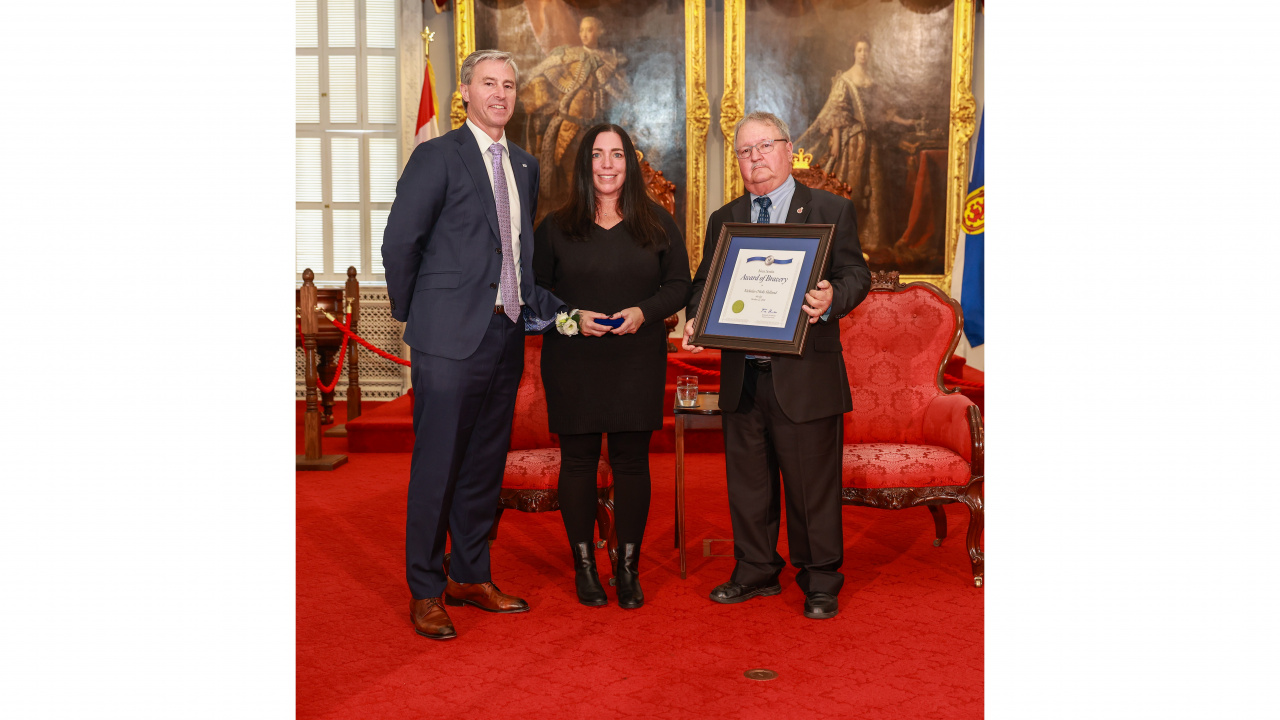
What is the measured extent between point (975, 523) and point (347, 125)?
7.38 meters

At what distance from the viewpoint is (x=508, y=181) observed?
9.95 feet

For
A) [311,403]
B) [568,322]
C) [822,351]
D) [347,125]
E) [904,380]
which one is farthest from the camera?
[347,125]

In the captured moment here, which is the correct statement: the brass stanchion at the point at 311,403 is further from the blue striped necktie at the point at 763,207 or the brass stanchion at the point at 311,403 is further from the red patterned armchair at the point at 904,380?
the blue striped necktie at the point at 763,207

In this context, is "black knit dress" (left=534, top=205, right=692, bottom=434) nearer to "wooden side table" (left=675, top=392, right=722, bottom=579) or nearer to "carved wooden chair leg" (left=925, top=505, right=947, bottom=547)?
"wooden side table" (left=675, top=392, right=722, bottom=579)

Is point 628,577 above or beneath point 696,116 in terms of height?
beneath

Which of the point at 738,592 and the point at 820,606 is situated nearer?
the point at 820,606

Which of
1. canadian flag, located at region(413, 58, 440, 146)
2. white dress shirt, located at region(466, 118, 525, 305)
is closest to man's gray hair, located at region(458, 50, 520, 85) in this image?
white dress shirt, located at region(466, 118, 525, 305)

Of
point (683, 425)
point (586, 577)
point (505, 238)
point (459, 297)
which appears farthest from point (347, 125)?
point (586, 577)

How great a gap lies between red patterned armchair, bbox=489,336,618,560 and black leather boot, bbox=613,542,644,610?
276mm

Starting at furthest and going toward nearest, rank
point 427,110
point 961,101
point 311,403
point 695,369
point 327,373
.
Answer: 1. point 327,373
2. point 961,101
3. point 427,110
4. point 695,369
5. point 311,403

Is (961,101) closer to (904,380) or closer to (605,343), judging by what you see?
(904,380)

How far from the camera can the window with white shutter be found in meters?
8.92
